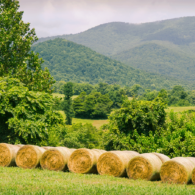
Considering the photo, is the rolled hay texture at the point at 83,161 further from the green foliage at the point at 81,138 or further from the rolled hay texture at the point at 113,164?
the green foliage at the point at 81,138

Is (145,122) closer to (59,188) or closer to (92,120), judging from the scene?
(59,188)

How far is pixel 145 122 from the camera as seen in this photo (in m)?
23.9

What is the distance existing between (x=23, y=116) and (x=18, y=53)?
956cm

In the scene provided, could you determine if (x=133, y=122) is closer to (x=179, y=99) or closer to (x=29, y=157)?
(x=29, y=157)

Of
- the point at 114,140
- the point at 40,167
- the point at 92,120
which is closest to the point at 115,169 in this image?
the point at 40,167

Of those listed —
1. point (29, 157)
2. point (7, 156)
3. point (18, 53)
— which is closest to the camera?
point (29, 157)

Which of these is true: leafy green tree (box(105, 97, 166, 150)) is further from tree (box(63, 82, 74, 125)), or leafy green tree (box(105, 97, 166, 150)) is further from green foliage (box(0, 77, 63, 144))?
tree (box(63, 82, 74, 125))

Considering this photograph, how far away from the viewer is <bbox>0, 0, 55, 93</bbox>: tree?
2655 centimetres

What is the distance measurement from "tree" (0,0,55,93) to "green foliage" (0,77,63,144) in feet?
15.3

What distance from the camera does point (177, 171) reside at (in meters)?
11.1

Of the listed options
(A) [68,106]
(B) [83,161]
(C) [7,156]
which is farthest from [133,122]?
(A) [68,106]

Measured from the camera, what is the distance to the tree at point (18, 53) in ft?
87.1

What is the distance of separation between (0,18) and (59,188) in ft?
72.5

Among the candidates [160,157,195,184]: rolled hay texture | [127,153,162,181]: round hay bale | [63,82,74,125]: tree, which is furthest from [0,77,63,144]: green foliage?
[63,82,74,125]: tree
